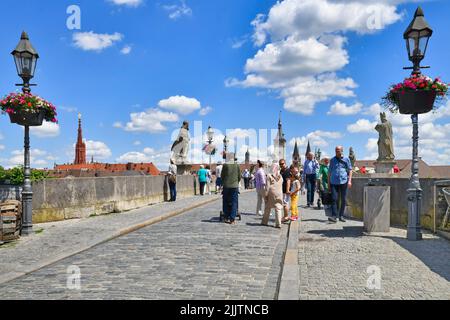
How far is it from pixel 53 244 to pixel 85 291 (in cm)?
365

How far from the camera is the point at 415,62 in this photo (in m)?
8.60

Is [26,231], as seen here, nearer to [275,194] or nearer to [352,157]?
[275,194]

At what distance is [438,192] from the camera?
867 cm

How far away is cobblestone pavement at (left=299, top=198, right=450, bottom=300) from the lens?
4789 millimetres

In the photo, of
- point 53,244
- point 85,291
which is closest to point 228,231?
point 53,244

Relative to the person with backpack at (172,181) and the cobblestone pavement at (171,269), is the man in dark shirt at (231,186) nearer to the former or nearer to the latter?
the cobblestone pavement at (171,269)

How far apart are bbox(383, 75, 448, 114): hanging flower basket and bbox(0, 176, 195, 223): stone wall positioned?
334 inches

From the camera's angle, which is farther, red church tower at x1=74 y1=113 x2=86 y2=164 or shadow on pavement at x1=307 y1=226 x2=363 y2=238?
red church tower at x1=74 y1=113 x2=86 y2=164

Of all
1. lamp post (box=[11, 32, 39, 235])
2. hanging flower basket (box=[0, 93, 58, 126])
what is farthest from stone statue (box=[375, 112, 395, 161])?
lamp post (box=[11, 32, 39, 235])

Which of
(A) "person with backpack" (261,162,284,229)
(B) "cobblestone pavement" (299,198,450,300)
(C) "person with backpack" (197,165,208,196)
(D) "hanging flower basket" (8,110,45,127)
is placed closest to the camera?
(B) "cobblestone pavement" (299,198,450,300)

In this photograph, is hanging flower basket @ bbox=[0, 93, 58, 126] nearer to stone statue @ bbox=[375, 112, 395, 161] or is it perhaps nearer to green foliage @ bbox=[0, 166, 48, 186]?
green foliage @ bbox=[0, 166, 48, 186]

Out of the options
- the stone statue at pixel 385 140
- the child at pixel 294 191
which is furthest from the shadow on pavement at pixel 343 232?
the stone statue at pixel 385 140

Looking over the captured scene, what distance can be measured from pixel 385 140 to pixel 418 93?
40.3ft

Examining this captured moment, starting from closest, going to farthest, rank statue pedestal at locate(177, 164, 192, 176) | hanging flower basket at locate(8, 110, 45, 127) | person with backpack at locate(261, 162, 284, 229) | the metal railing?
the metal railing
hanging flower basket at locate(8, 110, 45, 127)
person with backpack at locate(261, 162, 284, 229)
statue pedestal at locate(177, 164, 192, 176)
